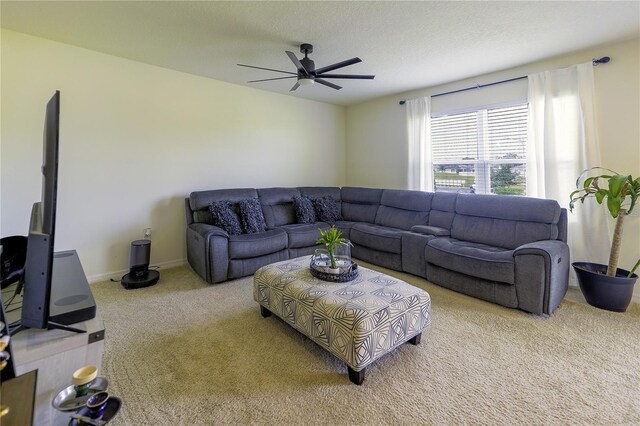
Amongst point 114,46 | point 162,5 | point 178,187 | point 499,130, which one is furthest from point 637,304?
point 114,46

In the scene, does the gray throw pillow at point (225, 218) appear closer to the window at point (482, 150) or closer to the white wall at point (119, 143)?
the white wall at point (119, 143)

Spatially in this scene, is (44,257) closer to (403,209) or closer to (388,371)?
(388,371)

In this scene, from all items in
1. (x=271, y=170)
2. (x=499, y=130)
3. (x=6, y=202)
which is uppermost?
(x=499, y=130)

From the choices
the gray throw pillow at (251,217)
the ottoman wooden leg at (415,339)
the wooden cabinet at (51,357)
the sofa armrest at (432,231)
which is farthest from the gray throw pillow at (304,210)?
the wooden cabinet at (51,357)

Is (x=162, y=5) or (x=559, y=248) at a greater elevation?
(x=162, y=5)

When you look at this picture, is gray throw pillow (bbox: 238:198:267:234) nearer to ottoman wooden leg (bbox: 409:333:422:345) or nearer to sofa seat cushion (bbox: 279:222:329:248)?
sofa seat cushion (bbox: 279:222:329:248)

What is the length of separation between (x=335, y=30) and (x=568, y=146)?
8.92 feet

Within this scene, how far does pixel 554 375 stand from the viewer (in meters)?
1.81

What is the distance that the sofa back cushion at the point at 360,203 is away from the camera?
4.64 m

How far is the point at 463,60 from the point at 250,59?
238cm

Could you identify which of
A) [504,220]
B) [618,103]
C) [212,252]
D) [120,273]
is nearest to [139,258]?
[120,273]

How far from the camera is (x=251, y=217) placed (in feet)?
12.3

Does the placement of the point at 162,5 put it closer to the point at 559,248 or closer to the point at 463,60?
the point at 463,60

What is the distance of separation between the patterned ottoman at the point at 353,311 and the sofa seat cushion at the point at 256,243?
0.98 metres
